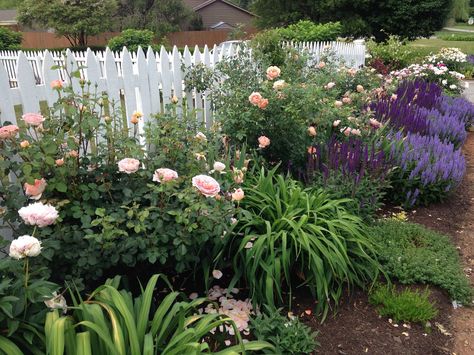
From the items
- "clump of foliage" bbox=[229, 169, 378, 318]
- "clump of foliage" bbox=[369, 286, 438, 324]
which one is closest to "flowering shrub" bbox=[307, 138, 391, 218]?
"clump of foliage" bbox=[229, 169, 378, 318]

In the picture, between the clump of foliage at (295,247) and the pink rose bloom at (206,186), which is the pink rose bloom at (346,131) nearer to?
the clump of foliage at (295,247)

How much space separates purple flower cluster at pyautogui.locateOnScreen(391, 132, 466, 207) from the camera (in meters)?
3.89

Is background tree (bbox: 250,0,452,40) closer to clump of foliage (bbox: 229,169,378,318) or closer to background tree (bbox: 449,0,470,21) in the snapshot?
background tree (bbox: 449,0,470,21)

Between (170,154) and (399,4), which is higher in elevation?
(399,4)

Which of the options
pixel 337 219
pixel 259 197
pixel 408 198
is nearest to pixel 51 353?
pixel 259 197

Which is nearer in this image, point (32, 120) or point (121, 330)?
point (121, 330)

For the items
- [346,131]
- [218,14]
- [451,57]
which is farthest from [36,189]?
[218,14]

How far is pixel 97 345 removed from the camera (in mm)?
1689

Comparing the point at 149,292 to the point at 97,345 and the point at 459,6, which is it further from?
the point at 459,6

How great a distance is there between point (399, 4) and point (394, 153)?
67.4 feet

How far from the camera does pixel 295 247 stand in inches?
94.7

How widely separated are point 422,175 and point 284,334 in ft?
8.16

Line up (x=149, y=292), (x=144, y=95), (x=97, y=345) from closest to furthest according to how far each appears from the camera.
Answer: (x=97, y=345), (x=149, y=292), (x=144, y=95)

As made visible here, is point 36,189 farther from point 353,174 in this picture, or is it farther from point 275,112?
point 353,174
